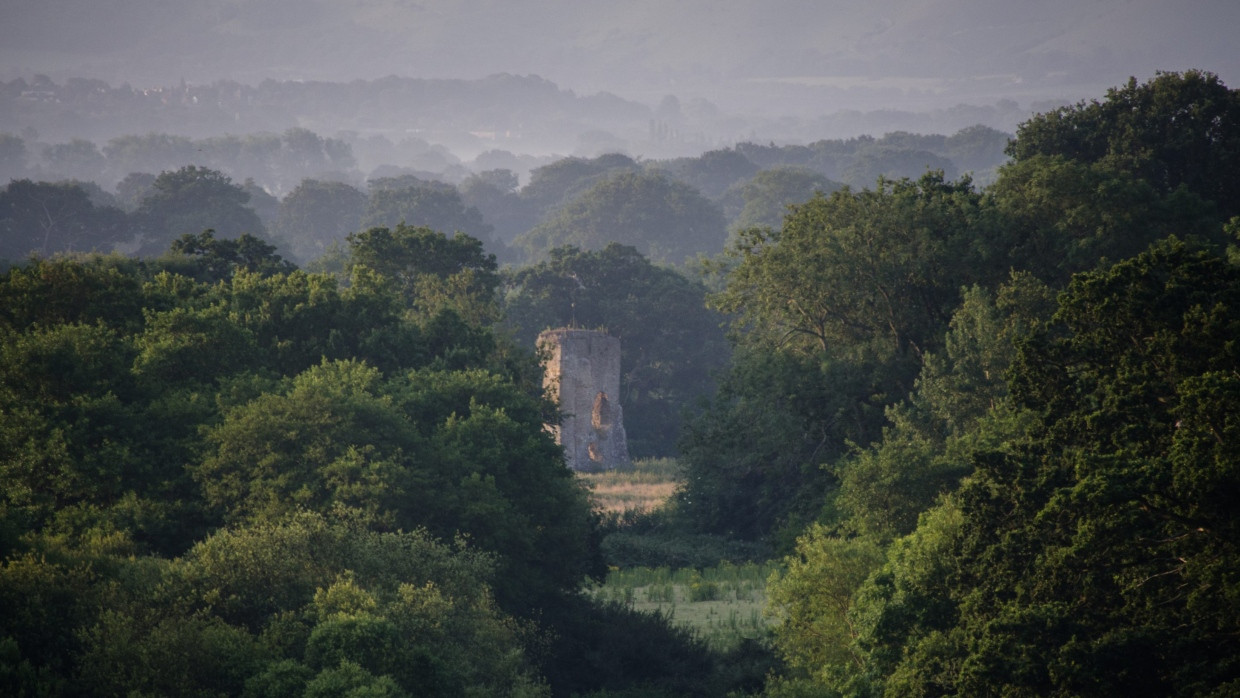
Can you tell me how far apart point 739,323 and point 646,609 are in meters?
9.19

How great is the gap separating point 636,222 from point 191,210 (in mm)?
27980

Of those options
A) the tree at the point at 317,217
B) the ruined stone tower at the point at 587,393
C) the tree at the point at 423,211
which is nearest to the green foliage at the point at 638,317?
the ruined stone tower at the point at 587,393

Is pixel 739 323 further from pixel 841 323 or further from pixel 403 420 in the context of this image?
pixel 403 420

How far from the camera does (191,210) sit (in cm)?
7019

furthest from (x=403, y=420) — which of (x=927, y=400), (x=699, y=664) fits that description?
(x=927, y=400)

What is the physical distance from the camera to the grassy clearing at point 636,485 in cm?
3434

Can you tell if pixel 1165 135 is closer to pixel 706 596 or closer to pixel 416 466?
pixel 706 596

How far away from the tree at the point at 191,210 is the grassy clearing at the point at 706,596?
1896 inches

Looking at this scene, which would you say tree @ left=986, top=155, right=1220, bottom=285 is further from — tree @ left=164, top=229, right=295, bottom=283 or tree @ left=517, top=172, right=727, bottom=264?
tree @ left=517, top=172, right=727, bottom=264

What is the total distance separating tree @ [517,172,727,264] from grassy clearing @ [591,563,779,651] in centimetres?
5247

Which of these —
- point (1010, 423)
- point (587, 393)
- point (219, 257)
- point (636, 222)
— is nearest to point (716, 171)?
point (636, 222)

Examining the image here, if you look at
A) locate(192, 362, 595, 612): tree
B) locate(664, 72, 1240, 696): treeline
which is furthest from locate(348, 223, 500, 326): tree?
locate(192, 362, 595, 612): tree

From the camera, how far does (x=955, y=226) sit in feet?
82.9

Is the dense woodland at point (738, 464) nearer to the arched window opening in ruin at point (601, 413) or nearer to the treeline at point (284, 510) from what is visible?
the treeline at point (284, 510)
